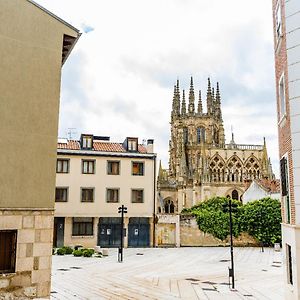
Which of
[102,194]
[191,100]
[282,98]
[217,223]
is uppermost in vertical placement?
[191,100]

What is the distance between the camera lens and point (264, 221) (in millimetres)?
38750

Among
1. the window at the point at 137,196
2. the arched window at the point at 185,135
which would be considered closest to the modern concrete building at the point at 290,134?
the window at the point at 137,196

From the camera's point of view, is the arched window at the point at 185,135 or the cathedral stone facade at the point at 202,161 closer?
the cathedral stone facade at the point at 202,161

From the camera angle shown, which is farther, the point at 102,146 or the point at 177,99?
the point at 177,99

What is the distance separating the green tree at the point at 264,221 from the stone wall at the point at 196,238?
3.32 feet

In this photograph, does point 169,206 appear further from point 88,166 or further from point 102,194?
point 88,166

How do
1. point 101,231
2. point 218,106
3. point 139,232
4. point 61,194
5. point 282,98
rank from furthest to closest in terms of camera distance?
point 218,106 → point 139,232 → point 101,231 → point 61,194 → point 282,98

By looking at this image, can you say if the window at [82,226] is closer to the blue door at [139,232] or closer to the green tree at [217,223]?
the blue door at [139,232]

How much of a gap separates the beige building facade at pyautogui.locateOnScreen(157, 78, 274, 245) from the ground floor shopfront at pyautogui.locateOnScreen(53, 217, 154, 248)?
35.3 metres

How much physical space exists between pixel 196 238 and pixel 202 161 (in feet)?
146

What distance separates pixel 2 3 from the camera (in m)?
12.6

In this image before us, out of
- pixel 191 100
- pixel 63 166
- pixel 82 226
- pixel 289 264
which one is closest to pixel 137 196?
pixel 82 226

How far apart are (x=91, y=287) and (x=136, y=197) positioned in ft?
66.2

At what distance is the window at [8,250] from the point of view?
466 inches
